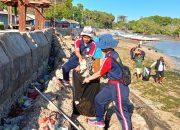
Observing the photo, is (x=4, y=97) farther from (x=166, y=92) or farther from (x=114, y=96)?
(x=166, y=92)

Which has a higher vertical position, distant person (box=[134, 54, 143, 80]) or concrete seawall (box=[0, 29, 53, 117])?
concrete seawall (box=[0, 29, 53, 117])

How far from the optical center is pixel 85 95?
7.16 metres

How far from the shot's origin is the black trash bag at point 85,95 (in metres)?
7.14

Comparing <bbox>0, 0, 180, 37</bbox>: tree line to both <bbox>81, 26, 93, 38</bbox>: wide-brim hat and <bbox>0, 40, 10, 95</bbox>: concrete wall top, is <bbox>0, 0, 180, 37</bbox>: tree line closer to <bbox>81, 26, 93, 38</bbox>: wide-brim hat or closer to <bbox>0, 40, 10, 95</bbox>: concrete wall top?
<bbox>81, 26, 93, 38</bbox>: wide-brim hat

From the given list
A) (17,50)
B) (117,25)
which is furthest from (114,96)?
(117,25)

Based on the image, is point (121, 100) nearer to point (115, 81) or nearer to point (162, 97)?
point (115, 81)

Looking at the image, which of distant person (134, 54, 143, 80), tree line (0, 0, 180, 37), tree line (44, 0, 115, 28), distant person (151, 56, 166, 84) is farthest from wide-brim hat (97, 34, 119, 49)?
tree line (0, 0, 180, 37)

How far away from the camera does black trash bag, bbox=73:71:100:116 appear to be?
7.14m

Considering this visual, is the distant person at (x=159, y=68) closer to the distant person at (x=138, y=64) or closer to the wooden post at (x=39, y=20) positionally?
the distant person at (x=138, y=64)

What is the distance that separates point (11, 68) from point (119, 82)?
2.08m

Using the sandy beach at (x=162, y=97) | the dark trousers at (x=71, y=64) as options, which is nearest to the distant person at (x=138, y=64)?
the sandy beach at (x=162, y=97)

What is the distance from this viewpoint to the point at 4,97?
611cm

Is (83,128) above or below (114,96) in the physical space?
below

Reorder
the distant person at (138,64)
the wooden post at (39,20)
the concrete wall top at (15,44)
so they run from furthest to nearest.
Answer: the wooden post at (39,20) → the distant person at (138,64) → the concrete wall top at (15,44)
